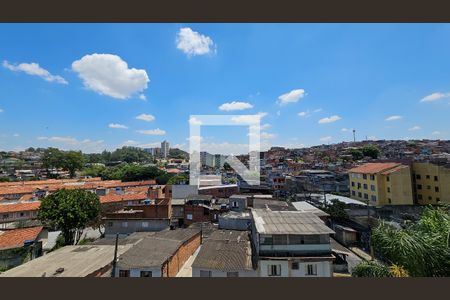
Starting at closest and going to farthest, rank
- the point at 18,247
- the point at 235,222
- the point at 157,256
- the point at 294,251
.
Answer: the point at 294,251 → the point at 157,256 → the point at 18,247 → the point at 235,222

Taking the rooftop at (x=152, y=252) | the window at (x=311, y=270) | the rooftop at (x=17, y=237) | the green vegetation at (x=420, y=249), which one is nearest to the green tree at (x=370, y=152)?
the window at (x=311, y=270)

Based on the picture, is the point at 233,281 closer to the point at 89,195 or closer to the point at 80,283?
the point at 80,283

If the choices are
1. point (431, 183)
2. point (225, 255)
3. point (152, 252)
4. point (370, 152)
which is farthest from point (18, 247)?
point (370, 152)

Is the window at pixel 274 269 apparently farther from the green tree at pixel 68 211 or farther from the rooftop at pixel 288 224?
the green tree at pixel 68 211

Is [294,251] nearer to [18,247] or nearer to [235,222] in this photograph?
[235,222]

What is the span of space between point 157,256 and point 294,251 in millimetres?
4503

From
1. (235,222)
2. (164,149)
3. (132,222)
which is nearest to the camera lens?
(235,222)

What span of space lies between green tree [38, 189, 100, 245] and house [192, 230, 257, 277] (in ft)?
24.2

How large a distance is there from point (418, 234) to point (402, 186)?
15.9 m

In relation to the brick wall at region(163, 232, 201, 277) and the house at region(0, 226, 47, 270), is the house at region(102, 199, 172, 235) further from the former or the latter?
the house at region(0, 226, 47, 270)

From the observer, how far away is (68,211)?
12.2 meters

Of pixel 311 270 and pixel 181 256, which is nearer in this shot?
pixel 311 270

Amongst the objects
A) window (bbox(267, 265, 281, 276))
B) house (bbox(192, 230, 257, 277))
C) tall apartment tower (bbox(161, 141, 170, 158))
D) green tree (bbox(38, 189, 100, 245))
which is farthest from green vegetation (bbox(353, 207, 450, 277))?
tall apartment tower (bbox(161, 141, 170, 158))

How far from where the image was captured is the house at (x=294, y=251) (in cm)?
746
